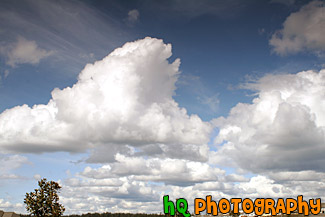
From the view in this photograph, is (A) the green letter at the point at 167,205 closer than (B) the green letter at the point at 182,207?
No

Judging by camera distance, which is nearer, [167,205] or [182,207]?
[182,207]

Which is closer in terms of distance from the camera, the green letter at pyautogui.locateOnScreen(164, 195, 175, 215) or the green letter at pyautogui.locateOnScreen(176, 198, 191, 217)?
the green letter at pyautogui.locateOnScreen(176, 198, 191, 217)

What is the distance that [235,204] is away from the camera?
5066 cm

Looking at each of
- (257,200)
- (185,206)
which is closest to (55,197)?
(185,206)

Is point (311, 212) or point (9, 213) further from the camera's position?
point (311, 212)

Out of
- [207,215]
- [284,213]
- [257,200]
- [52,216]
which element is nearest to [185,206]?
[207,215]

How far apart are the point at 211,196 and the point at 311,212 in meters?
14.5

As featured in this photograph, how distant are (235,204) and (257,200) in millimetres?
3394

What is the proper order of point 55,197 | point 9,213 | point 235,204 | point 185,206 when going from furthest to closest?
point 55,197
point 235,204
point 185,206
point 9,213

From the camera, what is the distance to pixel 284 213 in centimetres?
5038

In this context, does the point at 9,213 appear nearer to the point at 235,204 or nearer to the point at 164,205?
the point at 164,205

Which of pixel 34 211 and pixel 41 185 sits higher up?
pixel 41 185

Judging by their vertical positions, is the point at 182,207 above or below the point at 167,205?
below

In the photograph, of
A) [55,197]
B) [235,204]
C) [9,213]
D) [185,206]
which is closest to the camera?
[9,213]
